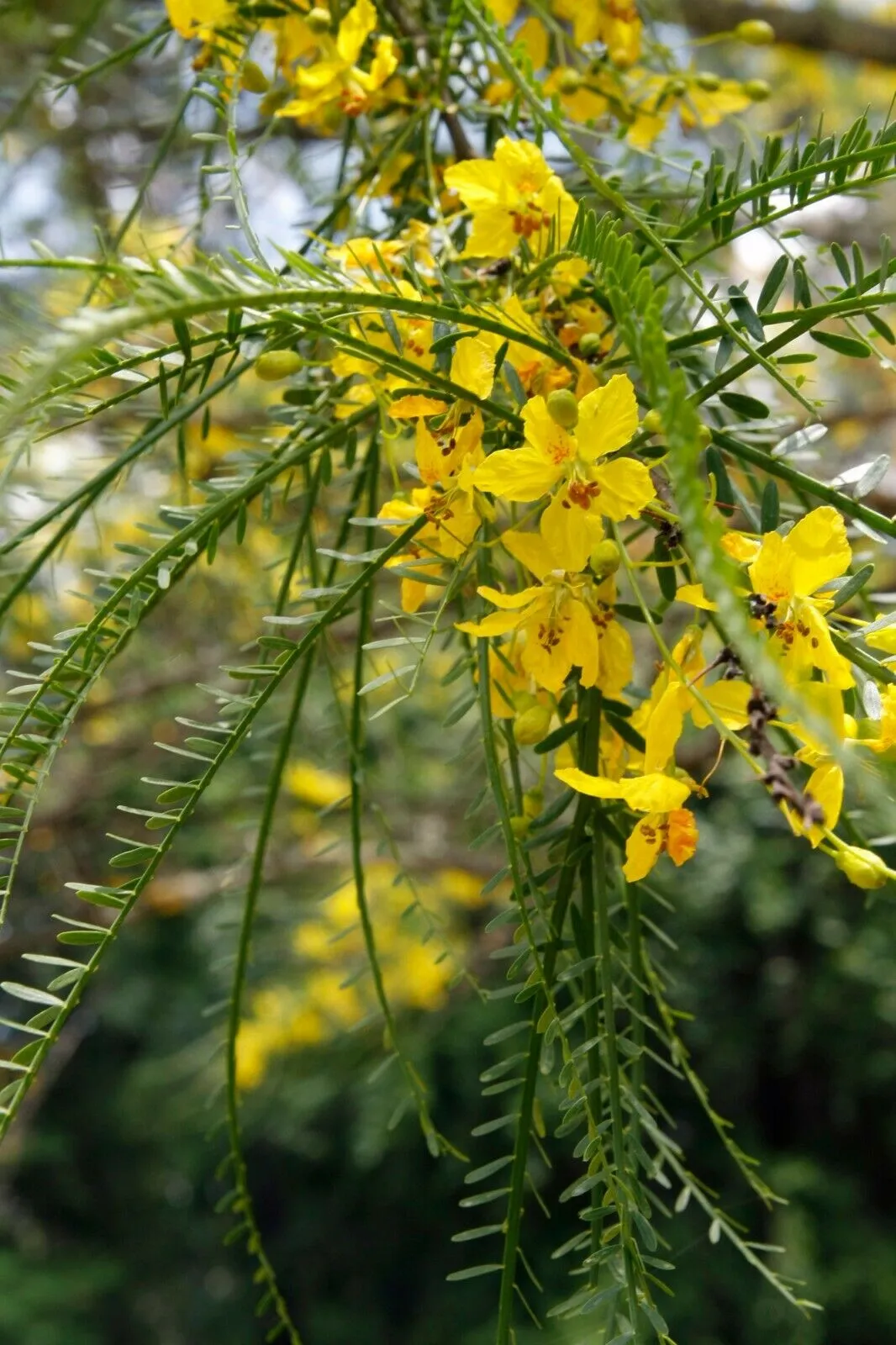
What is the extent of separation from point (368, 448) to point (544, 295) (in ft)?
0.43

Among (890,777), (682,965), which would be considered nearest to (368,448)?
(890,777)

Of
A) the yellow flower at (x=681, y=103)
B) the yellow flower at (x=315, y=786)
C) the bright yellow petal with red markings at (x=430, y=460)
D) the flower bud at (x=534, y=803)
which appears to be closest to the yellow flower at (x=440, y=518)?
the bright yellow petal with red markings at (x=430, y=460)

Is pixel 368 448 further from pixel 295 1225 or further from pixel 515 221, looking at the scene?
pixel 295 1225

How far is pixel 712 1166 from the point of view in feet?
8.05

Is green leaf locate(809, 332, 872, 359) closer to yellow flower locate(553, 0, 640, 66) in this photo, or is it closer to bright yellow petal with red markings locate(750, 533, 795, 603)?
Result: bright yellow petal with red markings locate(750, 533, 795, 603)

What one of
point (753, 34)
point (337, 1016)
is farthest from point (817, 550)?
point (337, 1016)

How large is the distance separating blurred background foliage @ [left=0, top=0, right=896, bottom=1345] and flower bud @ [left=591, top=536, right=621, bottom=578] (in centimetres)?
70

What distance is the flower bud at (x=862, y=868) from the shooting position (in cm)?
34

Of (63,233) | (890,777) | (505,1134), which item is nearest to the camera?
(890,777)

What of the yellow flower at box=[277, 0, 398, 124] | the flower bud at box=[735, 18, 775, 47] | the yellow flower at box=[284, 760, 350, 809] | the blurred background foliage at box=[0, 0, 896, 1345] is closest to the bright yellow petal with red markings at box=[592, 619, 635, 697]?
the yellow flower at box=[277, 0, 398, 124]

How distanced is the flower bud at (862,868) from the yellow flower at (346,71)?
432mm

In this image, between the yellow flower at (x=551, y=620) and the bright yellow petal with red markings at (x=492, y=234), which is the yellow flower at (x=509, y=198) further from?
the yellow flower at (x=551, y=620)

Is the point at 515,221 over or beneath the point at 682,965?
over

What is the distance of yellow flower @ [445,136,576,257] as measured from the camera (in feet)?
1.44
